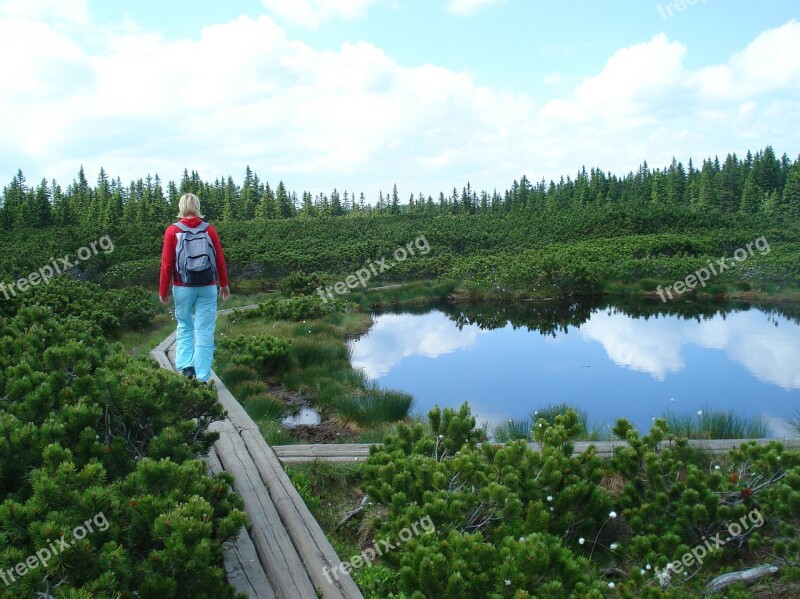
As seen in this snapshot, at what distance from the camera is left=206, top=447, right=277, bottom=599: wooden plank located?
3.29m

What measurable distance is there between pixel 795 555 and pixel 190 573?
3.58 m

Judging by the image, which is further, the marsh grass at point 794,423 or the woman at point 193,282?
the marsh grass at point 794,423

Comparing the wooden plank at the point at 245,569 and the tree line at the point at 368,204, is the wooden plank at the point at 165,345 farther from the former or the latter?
the tree line at the point at 368,204

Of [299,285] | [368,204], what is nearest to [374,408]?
[299,285]

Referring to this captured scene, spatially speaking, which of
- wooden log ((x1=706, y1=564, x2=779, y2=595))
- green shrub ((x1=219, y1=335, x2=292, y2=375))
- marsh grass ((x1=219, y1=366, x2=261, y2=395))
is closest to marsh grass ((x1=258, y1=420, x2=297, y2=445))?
marsh grass ((x1=219, y1=366, x2=261, y2=395))

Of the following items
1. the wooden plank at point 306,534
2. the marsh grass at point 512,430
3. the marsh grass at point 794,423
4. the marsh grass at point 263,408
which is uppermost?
the wooden plank at point 306,534

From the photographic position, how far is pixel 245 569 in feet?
11.3

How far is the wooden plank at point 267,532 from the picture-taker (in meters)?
3.40

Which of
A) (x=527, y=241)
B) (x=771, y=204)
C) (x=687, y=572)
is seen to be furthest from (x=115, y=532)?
(x=771, y=204)

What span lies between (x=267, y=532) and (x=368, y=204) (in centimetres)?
7142

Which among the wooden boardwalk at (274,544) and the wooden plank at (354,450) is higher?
the wooden boardwalk at (274,544)

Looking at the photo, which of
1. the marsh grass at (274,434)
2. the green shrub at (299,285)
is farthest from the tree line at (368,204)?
the marsh grass at (274,434)

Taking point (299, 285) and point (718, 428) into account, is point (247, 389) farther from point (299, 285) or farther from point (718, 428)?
point (299, 285)

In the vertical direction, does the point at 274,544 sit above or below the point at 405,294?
above
